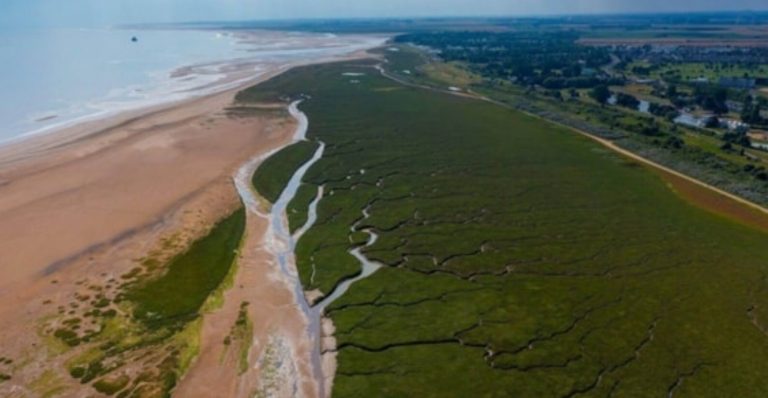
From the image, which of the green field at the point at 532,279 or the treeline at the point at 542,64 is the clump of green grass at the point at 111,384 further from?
the treeline at the point at 542,64

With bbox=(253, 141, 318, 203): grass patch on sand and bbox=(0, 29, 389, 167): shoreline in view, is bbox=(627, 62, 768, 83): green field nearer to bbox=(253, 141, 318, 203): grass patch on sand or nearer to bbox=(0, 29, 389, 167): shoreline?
bbox=(0, 29, 389, 167): shoreline

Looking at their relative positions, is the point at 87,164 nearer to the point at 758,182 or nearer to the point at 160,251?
the point at 160,251

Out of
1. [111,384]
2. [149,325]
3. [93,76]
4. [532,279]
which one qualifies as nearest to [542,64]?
[93,76]

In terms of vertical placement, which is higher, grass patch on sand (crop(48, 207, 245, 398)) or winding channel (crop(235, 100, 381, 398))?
grass patch on sand (crop(48, 207, 245, 398))

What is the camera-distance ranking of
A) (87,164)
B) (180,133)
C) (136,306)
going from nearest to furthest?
(136,306) → (87,164) → (180,133)

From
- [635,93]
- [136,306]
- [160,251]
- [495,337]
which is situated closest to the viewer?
[495,337]

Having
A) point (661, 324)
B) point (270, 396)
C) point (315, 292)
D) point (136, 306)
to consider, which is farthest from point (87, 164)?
point (661, 324)

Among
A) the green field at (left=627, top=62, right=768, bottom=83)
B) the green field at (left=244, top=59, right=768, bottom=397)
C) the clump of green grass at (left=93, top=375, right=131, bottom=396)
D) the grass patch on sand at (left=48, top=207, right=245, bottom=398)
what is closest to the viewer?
the clump of green grass at (left=93, top=375, right=131, bottom=396)

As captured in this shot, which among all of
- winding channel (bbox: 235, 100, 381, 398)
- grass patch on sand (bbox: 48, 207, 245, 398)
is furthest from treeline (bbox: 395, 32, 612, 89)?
grass patch on sand (bbox: 48, 207, 245, 398)
